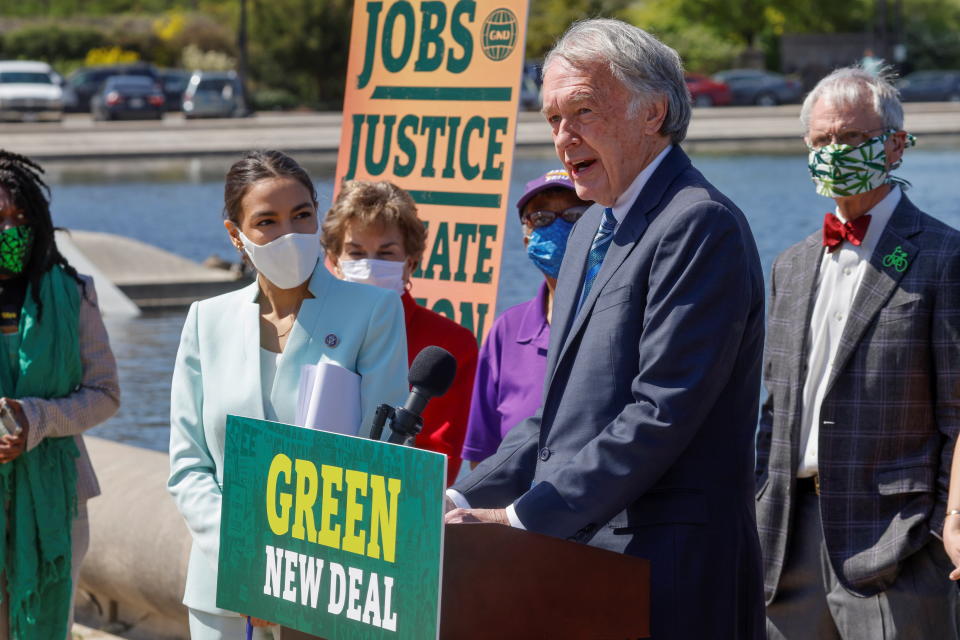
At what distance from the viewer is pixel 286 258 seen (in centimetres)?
344

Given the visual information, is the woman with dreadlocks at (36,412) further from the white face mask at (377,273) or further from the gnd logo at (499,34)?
the gnd logo at (499,34)

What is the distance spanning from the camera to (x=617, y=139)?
288cm

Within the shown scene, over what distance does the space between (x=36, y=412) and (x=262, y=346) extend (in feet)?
4.31

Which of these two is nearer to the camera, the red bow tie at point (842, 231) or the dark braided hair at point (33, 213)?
the red bow tie at point (842, 231)

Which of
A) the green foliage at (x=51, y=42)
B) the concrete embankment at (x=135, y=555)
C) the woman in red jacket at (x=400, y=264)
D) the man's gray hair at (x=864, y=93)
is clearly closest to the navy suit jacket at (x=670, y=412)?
the man's gray hair at (x=864, y=93)

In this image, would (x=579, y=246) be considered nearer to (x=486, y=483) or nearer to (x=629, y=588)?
(x=486, y=483)

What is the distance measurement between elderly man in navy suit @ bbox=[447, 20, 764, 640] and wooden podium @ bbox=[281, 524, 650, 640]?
0.17m

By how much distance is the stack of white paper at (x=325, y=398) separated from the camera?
9.67 feet

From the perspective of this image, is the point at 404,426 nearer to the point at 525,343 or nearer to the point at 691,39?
the point at 525,343

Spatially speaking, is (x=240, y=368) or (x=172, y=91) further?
(x=172, y=91)

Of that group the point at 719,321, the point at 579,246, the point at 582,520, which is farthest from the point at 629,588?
the point at 579,246

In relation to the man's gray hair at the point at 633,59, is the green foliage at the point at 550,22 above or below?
above

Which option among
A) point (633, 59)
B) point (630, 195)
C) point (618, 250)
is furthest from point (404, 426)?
point (633, 59)

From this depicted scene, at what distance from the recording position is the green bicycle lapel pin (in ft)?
12.5
